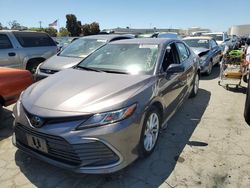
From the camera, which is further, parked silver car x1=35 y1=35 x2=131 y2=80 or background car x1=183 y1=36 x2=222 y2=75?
background car x1=183 y1=36 x2=222 y2=75

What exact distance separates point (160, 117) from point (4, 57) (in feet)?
18.9

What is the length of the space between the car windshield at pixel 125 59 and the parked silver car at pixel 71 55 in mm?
1785

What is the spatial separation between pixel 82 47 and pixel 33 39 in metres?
1.93

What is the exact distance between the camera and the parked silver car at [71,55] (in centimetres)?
658

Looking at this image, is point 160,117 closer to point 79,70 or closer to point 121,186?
point 121,186

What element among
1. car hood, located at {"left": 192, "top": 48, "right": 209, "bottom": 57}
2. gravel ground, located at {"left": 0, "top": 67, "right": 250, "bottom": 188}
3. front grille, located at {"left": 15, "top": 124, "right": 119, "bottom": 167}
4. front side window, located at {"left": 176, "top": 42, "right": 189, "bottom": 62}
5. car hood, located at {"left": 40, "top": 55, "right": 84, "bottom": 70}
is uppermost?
front side window, located at {"left": 176, "top": 42, "right": 189, "bottom": 62}

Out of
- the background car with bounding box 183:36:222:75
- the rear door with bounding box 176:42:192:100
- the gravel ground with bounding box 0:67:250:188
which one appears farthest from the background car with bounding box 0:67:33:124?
the background car with bounding box 183:36:222:75

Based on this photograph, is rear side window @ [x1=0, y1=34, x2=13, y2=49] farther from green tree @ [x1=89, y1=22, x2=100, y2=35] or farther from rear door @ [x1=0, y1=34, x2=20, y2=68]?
green tree @ [x1=89, y1=22, x2=100, y2=35]

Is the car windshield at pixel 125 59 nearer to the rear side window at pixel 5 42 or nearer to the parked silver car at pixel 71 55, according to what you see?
the parked silver car at pixel 71 55

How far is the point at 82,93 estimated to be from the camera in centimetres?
312

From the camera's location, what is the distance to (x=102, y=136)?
2654 millimetres

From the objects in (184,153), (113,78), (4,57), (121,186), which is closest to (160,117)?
(184,153)

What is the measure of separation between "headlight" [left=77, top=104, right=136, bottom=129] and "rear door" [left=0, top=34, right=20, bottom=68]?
5.87 m

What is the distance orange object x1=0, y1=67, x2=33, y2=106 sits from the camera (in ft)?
13.9
